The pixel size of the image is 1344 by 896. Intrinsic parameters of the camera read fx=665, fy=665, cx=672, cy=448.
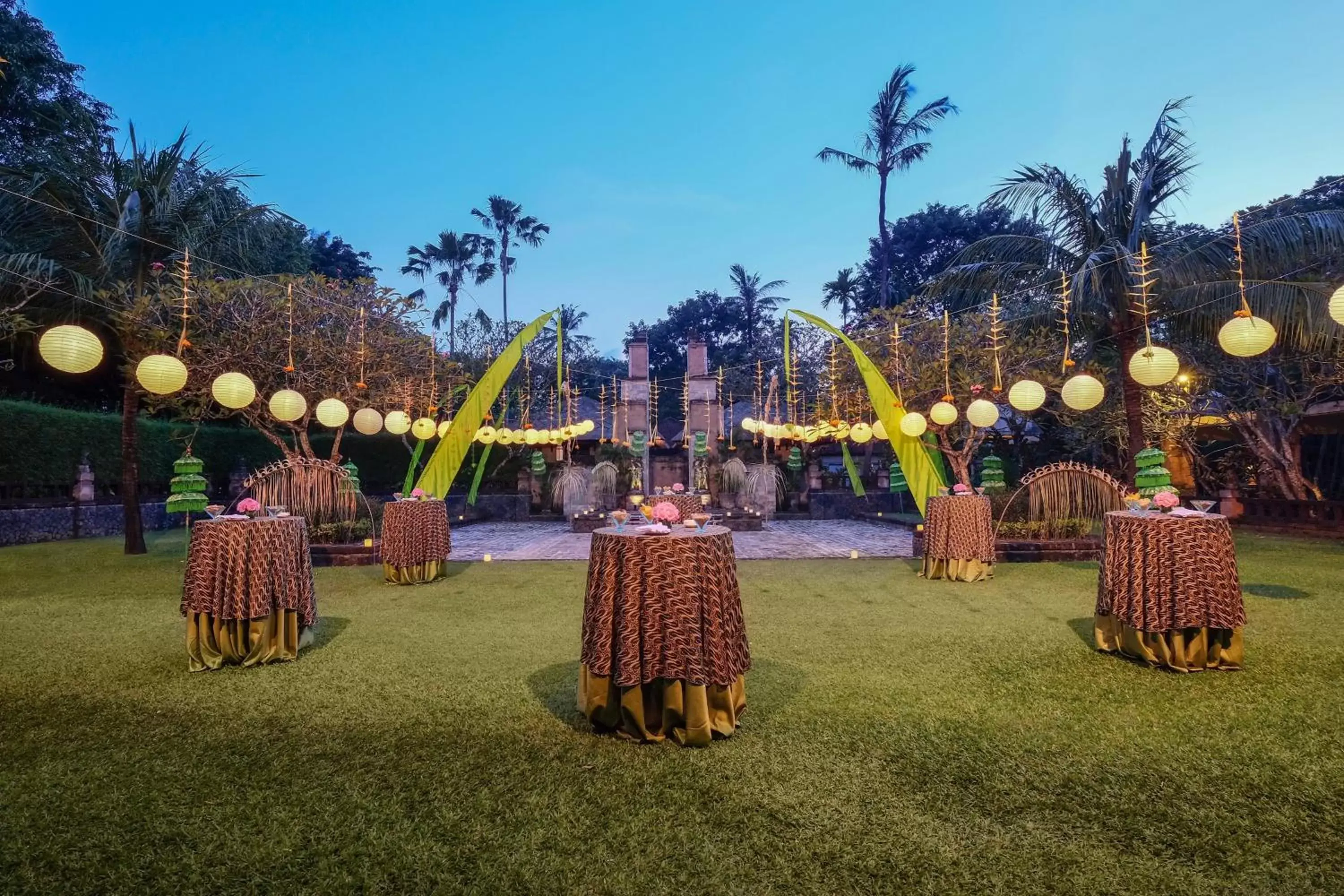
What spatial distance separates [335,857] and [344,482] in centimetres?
826

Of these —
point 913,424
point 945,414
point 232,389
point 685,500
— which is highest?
point 232,389

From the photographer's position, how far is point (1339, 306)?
15.7 ft

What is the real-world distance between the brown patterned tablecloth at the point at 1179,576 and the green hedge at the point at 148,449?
15567mm

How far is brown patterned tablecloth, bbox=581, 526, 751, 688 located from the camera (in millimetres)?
3012

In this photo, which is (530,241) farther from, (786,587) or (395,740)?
(395,740)

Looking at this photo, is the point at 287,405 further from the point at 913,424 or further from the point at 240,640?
the point at 913,424

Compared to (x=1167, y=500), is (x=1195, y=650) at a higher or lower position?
lower

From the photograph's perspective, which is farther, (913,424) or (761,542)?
(761,542)

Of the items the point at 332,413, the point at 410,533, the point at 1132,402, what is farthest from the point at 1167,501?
the point at 332,413

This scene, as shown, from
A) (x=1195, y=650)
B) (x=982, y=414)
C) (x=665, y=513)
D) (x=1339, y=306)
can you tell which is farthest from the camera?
(x=982, y=414)

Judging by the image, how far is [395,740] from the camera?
9.97 feet

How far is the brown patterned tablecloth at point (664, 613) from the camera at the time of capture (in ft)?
9.88

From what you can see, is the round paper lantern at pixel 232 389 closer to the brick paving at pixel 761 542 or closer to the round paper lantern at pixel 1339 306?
the brick paving at pixel 761 542

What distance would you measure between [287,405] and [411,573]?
2327 millimetres
